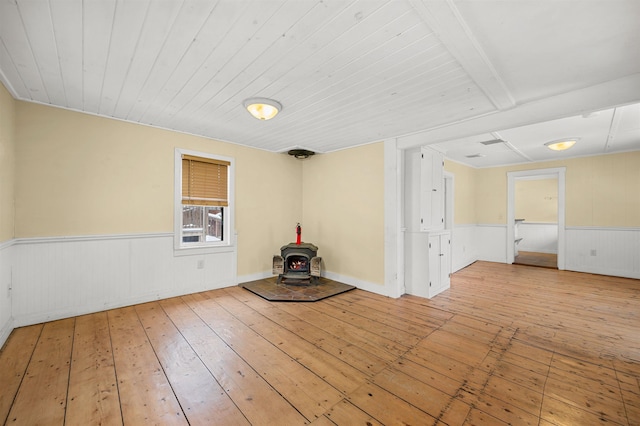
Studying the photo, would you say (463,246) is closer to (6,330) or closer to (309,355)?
(309,355)

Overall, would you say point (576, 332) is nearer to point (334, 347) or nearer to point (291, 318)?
point (334, 347)

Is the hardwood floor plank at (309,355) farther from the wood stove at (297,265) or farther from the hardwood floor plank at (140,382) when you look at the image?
the wood stove at (297,265)

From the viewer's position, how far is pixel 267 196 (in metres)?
5.10

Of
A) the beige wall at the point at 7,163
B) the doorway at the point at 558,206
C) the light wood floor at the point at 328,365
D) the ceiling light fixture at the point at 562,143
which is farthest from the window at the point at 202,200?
the doorway at the point at 558,206

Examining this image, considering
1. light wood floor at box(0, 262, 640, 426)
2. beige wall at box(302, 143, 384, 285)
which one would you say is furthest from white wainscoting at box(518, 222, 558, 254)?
beige wall at box(302, 143, 384, 285)

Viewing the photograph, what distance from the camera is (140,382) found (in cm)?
200

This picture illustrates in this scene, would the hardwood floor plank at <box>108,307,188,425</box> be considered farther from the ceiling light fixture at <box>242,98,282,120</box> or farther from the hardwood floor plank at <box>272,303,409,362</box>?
the ceiling light fixture at <box>242,98,282,120</box>

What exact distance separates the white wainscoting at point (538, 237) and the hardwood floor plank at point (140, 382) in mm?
10883

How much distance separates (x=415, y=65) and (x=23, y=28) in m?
2.87

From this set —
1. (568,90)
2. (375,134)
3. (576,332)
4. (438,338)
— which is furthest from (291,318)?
(568,90)

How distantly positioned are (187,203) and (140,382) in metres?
2.70

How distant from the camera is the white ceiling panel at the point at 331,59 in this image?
1.56 meters

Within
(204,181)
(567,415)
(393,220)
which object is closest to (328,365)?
(567,415)

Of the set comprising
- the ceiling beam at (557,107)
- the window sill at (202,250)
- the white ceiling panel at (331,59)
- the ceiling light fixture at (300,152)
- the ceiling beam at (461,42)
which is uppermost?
the white ceiling panel at (331,59)
